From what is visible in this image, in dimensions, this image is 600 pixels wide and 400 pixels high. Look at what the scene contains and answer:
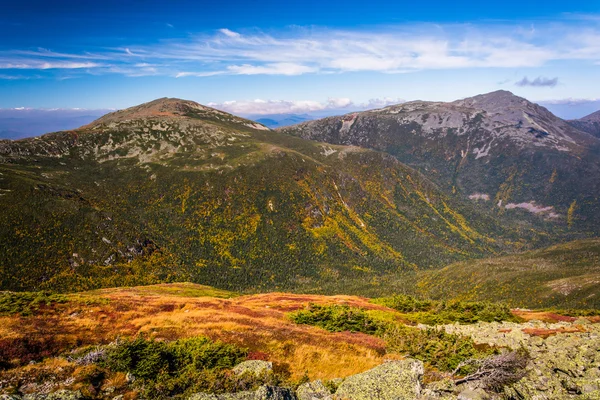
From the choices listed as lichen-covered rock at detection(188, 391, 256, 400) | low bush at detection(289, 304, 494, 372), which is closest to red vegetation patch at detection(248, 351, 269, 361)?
lichen-covered rock at detection(188, 391, 256, 400)

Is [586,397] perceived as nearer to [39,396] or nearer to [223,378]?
[223,378]

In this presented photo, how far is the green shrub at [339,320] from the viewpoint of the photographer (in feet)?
137

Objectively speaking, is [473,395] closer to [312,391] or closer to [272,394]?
[312,391]

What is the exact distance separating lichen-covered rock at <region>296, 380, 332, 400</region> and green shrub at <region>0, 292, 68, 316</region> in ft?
112

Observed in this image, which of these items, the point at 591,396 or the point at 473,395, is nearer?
the point at 473,395

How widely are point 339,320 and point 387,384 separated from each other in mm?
23932

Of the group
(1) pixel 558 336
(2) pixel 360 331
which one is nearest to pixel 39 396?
(2) pixel 360 331

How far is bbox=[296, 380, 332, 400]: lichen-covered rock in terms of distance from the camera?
18.8 meters

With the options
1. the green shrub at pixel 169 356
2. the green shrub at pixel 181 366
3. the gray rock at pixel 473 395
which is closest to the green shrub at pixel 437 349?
the gray rock at pixel 473 395

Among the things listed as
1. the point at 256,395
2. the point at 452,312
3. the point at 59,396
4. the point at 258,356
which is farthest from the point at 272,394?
the point at 452,312

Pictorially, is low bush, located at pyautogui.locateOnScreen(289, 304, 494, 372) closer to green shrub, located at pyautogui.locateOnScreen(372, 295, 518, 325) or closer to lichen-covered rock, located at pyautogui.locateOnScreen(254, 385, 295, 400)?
lichen-covered rock, located at pyautogui.locateOnScreen(254, 385, 295, 400)

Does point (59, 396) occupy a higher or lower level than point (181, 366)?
higher

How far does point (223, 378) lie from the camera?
20.0m

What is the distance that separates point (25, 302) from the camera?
38906 mm
